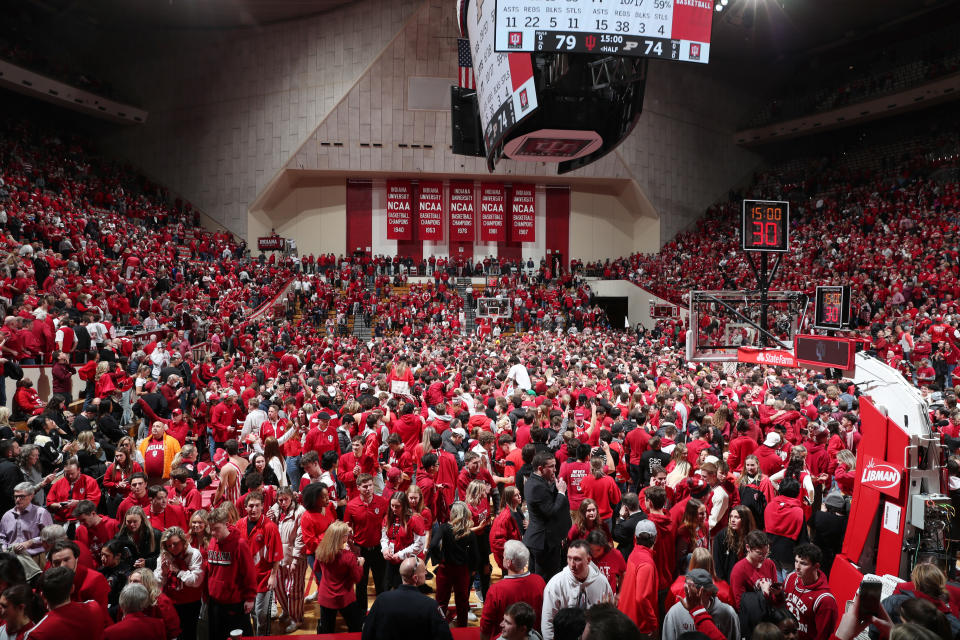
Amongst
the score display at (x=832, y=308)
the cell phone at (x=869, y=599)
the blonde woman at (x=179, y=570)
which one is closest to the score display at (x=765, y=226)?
the score display at (x=832, y=308)

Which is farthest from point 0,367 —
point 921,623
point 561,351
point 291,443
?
point 561,351

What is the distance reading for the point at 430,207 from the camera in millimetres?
33125

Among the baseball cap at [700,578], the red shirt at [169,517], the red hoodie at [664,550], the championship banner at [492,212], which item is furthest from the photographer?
the championship banner at [492,212]

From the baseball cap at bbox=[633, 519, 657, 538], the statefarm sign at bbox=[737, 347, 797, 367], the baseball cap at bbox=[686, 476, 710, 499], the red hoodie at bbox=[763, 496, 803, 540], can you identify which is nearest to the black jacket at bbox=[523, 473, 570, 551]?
the baseball cap at bbox=[633, 519, 657, 538]

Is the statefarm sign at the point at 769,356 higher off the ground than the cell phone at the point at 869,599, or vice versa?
the statefarm sign at the point at 769,356

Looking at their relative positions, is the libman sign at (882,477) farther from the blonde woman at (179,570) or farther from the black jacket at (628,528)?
the blonde woman at (179,570)

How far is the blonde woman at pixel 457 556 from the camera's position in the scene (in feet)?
16.7

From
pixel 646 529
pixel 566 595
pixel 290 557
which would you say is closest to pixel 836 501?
pixel 646 529

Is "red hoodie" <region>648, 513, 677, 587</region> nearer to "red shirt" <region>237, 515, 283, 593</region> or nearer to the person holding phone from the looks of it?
the person holding phone

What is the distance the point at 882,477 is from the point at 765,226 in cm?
643

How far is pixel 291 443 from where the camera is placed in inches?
317

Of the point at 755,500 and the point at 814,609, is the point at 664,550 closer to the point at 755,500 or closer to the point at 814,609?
the point at 814,609

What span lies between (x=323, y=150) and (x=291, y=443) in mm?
24717

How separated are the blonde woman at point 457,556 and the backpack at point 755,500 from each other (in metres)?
2.54
